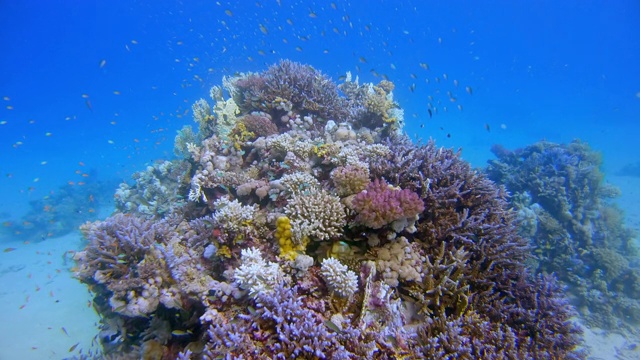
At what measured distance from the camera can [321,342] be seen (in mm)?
3482

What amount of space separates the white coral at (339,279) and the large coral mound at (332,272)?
17 millimetres

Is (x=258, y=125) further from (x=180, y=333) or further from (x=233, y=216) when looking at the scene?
(x=180, y=333)

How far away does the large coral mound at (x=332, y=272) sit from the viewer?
379 cm

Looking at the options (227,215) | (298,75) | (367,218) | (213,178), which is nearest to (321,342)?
(367,218)

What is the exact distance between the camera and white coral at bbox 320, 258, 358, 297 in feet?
13.1

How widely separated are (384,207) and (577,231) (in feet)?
42.6

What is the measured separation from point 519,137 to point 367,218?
77793mm

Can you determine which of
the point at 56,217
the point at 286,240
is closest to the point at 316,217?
the point at 286,240

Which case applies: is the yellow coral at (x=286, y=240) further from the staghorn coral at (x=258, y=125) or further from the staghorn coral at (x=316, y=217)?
the staghorn coral at (x=258, y=125)

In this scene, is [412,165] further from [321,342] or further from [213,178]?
[213,178]

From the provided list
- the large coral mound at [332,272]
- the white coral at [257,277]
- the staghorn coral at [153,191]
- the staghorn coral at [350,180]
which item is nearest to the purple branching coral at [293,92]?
the large coral mound at [332,272]

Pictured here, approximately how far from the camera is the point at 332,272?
4.01 metres

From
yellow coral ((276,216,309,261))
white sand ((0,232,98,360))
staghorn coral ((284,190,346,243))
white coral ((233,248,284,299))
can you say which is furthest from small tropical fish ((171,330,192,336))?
white sand ((0,232,98,360))

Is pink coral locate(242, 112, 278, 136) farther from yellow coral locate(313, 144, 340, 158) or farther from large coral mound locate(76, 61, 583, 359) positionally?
yellow coral locate(313, 144, 340, 158)
